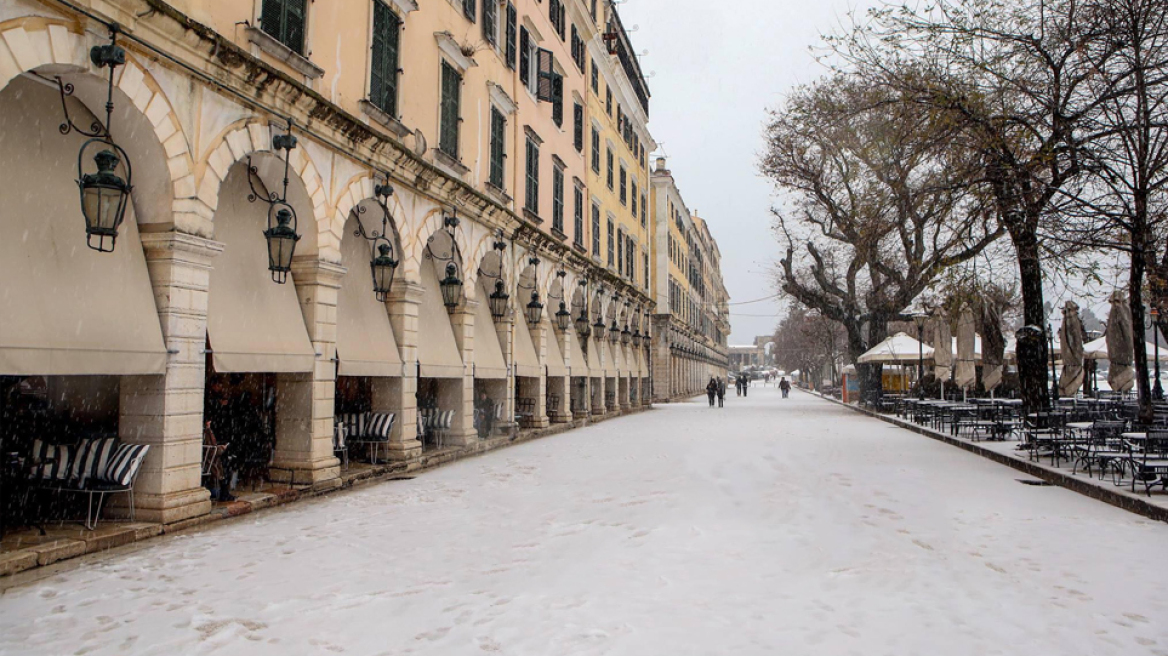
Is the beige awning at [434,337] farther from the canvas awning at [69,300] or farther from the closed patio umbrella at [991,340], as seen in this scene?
the closed patio umbrella at [991,340]

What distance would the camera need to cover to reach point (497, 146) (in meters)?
17.5

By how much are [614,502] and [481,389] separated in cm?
1111

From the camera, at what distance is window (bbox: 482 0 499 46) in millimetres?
16734

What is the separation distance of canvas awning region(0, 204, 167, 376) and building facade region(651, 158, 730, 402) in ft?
107

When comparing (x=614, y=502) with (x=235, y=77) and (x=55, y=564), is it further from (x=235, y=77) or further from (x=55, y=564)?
(x=235, y=77)

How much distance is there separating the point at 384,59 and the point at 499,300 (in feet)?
21.1

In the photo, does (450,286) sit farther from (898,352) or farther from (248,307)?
(898,352)

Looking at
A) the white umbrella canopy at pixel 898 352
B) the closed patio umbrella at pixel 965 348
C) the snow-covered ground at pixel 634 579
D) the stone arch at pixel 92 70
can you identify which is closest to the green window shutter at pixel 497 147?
the snow-covered ground at pixel 634 579

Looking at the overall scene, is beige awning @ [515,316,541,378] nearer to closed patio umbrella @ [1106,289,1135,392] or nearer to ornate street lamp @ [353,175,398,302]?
ornate street lamp @ [353,175,398,302]

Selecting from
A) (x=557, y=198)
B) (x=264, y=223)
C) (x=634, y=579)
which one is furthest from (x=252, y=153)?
(x=557, y=198)

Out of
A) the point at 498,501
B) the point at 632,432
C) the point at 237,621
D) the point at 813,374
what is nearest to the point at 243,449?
the point at 498,501

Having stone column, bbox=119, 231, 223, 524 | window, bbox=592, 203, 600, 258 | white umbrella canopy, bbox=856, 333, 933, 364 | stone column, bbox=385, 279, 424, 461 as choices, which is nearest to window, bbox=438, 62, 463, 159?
stone column, bbox=385, 279, 424, 461

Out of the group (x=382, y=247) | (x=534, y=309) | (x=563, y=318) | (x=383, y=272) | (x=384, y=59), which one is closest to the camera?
(x=383, y=272)

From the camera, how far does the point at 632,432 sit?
21.4 meters
